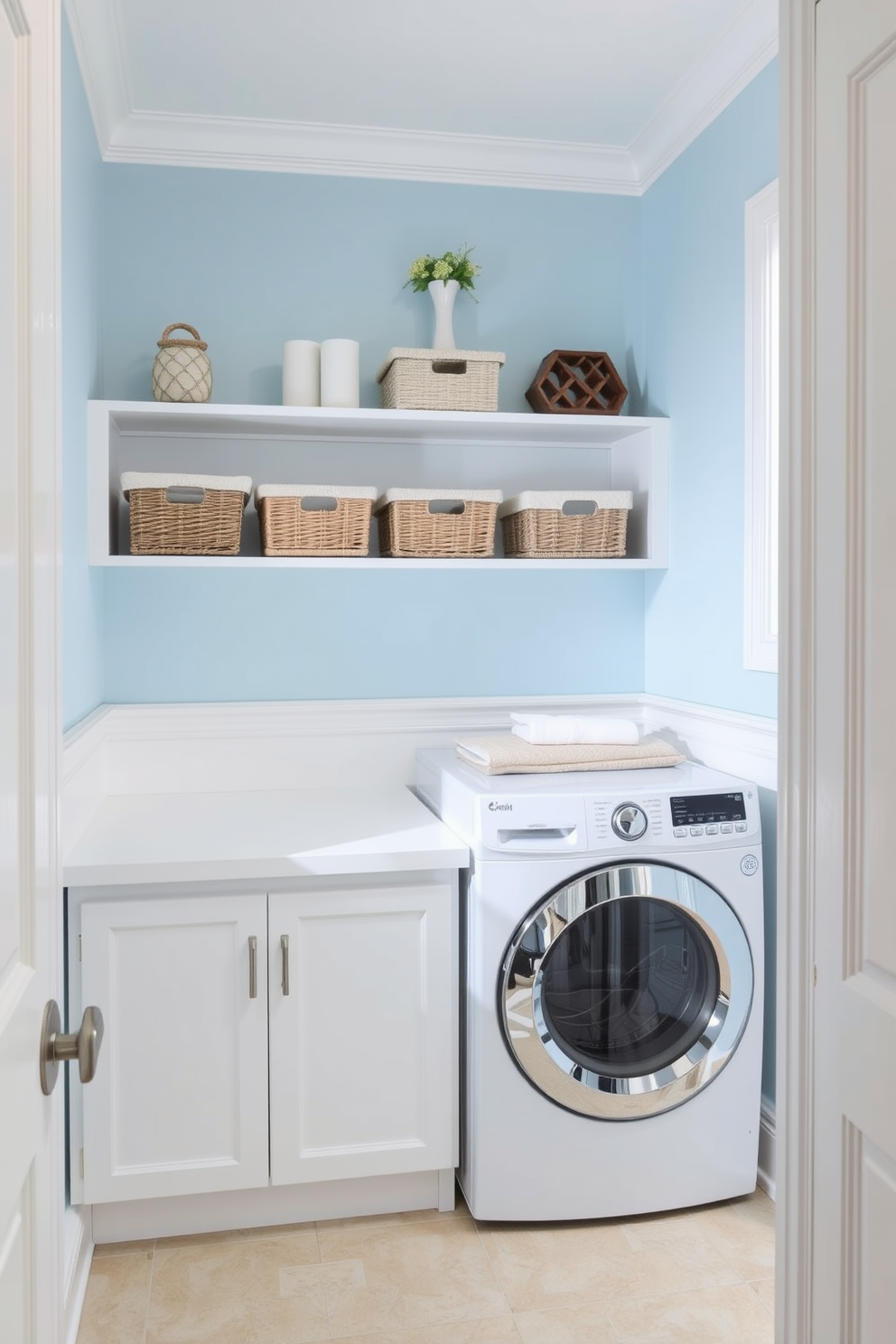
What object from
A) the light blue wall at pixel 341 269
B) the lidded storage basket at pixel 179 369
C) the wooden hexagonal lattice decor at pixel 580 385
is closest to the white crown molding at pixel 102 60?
the light blue wall at pixel 341 269

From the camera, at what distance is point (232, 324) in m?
2.82

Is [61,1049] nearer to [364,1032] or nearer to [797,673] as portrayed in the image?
[797,673]

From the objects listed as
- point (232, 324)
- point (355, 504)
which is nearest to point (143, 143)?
point (232, 324)

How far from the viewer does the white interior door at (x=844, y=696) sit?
104 cm

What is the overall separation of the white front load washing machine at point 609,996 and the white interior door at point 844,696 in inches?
37.7

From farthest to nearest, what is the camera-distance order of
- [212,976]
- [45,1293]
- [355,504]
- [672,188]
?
[672,188]
[355,504]
[212,976]
[45,1293]

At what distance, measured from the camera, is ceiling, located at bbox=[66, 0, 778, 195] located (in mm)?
2264

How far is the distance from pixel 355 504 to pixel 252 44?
1032mm

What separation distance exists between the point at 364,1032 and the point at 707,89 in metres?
2.26

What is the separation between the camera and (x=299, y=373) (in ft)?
8.84

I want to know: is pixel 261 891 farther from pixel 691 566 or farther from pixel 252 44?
pixel 252 44

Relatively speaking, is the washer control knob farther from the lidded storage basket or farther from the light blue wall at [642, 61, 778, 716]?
the lidded storage basket

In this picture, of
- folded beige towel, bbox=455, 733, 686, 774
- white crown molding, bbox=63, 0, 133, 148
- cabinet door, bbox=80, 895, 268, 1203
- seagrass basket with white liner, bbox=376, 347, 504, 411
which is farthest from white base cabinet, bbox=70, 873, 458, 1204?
white crown molding, bbox=63, 0, 133, 148

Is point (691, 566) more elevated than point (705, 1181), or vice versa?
point (691, 566)
